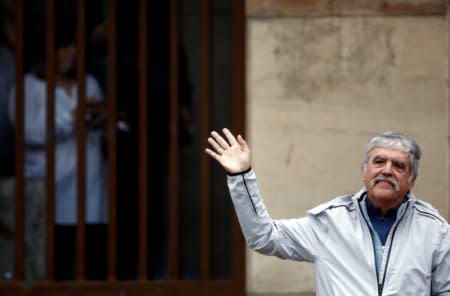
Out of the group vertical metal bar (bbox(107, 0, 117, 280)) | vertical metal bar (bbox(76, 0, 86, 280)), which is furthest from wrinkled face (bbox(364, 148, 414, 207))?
vertical metal bar (bbox(76, 0, 86, 280))

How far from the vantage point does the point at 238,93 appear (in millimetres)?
8367

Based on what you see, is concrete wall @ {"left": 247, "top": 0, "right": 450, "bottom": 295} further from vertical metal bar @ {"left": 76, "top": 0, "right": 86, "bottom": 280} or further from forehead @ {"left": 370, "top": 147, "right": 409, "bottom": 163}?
forehead @ {"left": 370, "top": 147, "right": 409, "bottom": 163}

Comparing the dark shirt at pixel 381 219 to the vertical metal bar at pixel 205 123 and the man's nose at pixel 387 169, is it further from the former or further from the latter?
the vertical metal bar at pixel 205 123

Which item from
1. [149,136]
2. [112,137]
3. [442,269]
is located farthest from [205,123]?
[442,269]

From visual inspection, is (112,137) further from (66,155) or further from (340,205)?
(340,205)

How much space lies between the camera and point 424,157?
8242 millimetres

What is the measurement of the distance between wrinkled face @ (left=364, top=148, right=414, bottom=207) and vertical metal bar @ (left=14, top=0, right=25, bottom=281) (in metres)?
3.56

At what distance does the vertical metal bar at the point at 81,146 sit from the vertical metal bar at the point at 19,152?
14.2 inches

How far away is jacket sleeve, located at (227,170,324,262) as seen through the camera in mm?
5285

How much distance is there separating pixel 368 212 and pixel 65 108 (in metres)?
3.54

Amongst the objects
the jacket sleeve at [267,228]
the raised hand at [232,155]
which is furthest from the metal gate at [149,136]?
the raised hand at [232,155]

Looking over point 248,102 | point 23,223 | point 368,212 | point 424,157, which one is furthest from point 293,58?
point 368,212

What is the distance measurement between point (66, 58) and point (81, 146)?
0.58 meters

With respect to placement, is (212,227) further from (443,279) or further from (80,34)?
(443,279)
